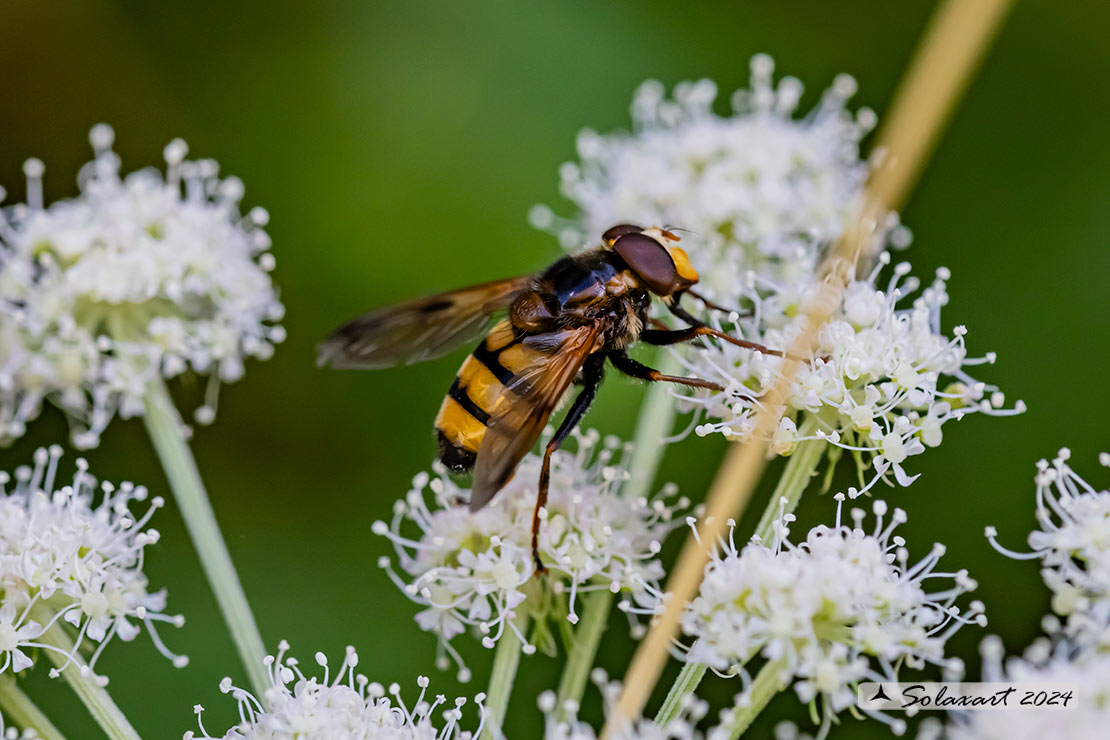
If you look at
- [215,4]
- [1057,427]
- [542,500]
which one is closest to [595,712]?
[542,500]

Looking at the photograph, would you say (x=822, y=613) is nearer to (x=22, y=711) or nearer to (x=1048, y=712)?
(x=1048, y=712)

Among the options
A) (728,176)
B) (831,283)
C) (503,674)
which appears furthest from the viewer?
(728,176)

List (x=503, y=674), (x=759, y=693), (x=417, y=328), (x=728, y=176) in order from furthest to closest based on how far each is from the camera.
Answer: (x=728, y=176), (x=417, y=328), (x=503, y=674), (x=759, y=693)

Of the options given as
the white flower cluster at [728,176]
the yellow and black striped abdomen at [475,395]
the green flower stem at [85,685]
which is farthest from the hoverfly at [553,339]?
the green flower stem at [85,685]

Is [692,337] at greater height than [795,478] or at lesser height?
greater

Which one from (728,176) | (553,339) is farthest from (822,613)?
(728,176)

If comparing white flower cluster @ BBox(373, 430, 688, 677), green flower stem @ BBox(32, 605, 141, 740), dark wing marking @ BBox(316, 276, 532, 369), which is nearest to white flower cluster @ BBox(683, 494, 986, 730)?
white flower cluster @ BBox(373, 430, 688, 677)

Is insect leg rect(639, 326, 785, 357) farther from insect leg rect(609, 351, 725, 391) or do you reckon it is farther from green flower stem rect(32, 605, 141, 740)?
green flower stem rect(32, 605, 141, 740)
